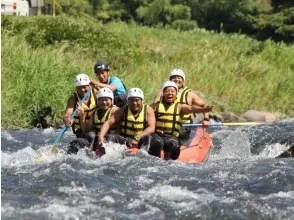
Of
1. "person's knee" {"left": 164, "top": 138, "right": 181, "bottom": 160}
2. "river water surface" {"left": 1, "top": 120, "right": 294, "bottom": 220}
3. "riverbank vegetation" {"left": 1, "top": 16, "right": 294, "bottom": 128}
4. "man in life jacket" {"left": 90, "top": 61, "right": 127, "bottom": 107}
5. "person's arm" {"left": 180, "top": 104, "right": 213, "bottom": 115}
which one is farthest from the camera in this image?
"riverbank vegetation" {"left": 1, "top": 16, "right": 294, "bottom": 128}

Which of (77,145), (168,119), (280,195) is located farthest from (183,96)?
(280,195)

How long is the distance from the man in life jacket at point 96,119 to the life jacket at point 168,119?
2.07 feet

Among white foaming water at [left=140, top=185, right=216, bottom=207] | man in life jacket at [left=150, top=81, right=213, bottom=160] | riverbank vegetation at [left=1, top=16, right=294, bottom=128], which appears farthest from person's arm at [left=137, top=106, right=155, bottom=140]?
riverbank vegetation at [left=1, top=16, right=294, bottom=128]

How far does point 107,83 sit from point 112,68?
7.60 m

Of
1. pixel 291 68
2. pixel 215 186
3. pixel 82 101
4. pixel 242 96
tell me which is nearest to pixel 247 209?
pixel 215 186

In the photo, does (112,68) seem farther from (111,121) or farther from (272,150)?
(111,121)

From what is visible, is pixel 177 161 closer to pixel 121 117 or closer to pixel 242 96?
pixel 121 117

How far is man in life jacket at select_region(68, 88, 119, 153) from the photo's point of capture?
913 cm

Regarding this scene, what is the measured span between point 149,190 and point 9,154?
303 centimetres

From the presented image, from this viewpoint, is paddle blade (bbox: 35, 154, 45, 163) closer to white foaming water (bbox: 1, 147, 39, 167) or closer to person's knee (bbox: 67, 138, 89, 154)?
white foaming water (bbox: 1, 147, 39, 167)

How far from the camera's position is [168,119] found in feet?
31.5

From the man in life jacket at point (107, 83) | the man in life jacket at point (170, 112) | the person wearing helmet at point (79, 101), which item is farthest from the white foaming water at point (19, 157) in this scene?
the man in life jacket at point (170, 112)

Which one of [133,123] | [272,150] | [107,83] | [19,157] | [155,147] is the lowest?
[272,150]

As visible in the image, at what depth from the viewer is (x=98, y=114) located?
9438 mm
